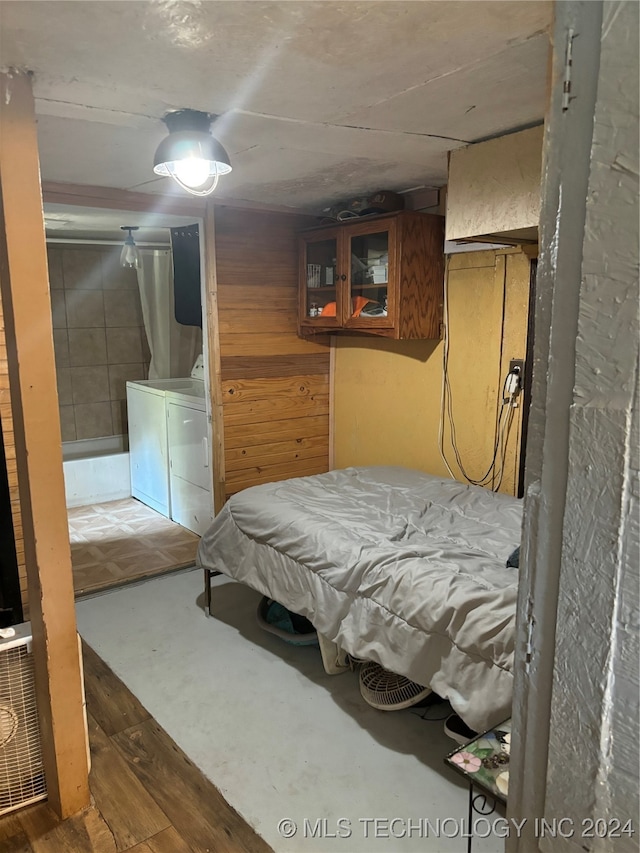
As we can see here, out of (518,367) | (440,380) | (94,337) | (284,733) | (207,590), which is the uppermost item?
(94,337)

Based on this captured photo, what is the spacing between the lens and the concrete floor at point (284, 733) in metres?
1.87

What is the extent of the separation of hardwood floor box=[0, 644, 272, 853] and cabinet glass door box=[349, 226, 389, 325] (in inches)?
89.0

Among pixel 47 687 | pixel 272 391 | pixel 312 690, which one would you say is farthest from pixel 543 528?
pixel 272 391

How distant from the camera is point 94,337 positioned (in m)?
5.37

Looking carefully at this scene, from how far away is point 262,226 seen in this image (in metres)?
3.69

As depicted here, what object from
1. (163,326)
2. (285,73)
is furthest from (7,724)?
(163,326)

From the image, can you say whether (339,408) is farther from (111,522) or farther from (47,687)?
(47,687)

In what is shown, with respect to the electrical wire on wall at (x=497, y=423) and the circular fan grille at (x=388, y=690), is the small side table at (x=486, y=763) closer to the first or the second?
the circular fan grille at (x=388, y=690)

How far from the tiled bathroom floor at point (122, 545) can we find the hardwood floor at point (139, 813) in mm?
1352

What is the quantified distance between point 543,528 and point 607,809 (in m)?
0.27

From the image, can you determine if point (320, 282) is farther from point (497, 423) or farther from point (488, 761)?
point (488, 761)

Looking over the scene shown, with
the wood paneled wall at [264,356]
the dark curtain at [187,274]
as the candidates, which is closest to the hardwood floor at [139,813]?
the wood paneled wall at [264,356]

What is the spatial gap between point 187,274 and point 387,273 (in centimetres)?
154

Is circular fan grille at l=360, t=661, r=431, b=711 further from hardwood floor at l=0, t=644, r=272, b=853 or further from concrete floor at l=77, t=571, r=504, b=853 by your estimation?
hardwood floor at l=0, t=644, r=272, b=853
